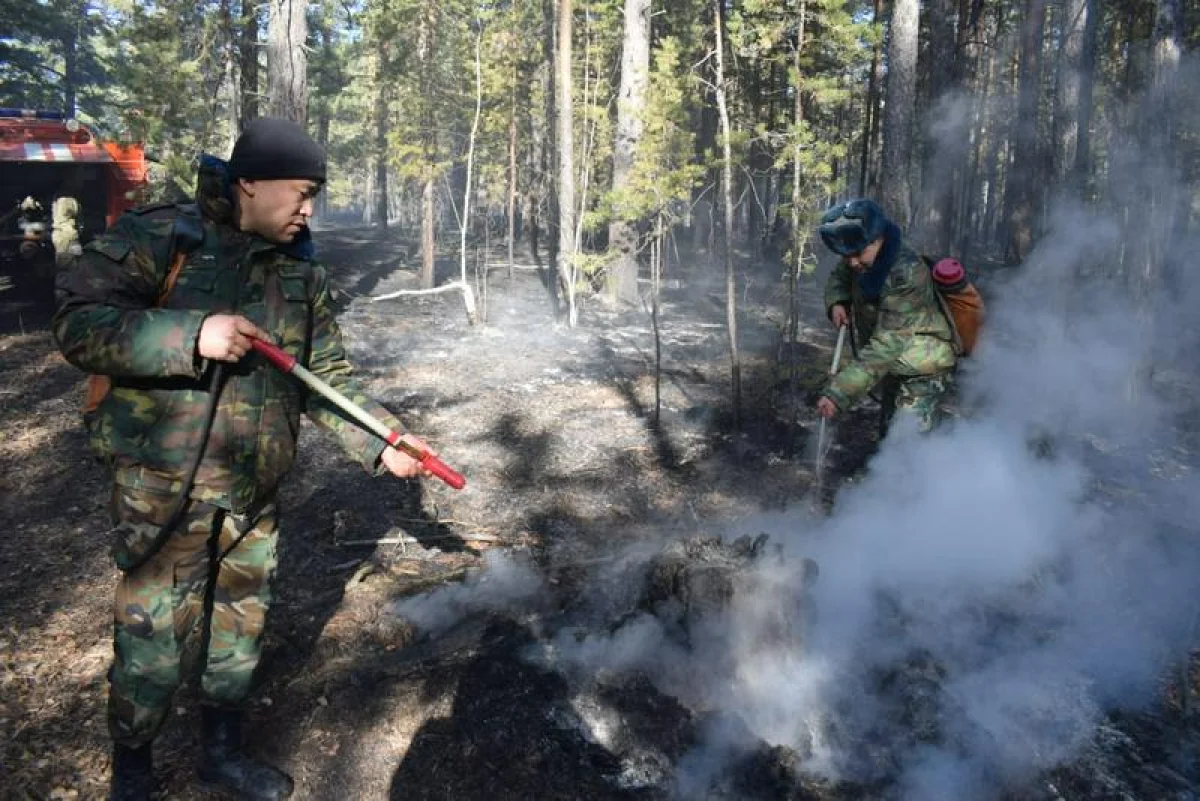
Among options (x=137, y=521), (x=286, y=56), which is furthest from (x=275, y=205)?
(x=286, y=56)

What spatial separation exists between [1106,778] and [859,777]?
1.10 metres

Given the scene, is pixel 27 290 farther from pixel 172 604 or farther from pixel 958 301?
pixel 958 301

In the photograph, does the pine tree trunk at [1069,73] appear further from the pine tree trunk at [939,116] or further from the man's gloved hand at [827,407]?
the man's gloved hand at [827,407]

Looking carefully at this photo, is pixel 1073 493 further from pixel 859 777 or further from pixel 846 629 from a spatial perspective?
pixel 859 777

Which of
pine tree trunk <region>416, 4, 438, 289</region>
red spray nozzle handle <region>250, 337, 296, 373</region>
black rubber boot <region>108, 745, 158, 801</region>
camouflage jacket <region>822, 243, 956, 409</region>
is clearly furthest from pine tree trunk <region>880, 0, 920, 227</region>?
pine tree trunk <region>416, 4, 438, 289</region>

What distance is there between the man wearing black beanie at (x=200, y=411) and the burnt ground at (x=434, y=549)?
0.55 metres

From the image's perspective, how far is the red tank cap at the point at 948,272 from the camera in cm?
461

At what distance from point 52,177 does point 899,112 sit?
12606 millimetres

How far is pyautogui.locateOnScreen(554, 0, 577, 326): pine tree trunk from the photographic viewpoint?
14.5 metres

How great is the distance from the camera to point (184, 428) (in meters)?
2.55

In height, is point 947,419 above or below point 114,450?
below

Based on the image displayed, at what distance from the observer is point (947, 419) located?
5203 mm

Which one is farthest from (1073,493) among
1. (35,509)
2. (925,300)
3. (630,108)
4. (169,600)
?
(630,108)

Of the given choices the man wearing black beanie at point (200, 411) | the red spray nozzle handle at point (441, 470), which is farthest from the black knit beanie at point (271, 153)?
the red spray nozzle handle at point (441, 470)
